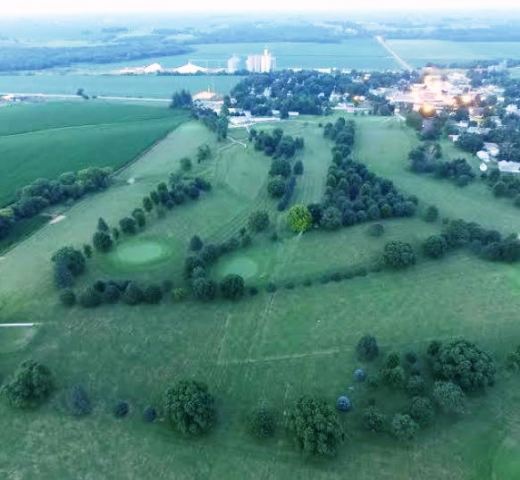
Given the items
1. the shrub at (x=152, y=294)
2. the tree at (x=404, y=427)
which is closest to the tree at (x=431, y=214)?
the tree at (x=404, y=427)

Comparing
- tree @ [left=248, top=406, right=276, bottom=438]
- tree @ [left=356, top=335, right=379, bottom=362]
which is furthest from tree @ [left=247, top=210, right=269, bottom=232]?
tree @ [left=248, top=406, right=276, bottom=438]

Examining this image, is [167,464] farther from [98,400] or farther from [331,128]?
[331,128]

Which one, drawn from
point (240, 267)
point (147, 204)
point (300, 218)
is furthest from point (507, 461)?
point (147, 204)

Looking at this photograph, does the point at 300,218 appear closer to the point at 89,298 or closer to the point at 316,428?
the point at 89,298

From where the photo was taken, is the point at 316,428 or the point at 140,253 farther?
the point at 140,253

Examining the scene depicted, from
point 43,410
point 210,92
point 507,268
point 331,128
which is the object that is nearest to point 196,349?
point 43,410

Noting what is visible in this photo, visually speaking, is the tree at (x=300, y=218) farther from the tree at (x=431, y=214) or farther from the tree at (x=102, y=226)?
the tree at (x=102, y=226)

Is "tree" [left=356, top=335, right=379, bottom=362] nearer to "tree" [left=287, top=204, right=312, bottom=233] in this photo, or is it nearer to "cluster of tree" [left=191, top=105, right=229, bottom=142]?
"tree" [left=287, top=204, right=312, bottom=233]
